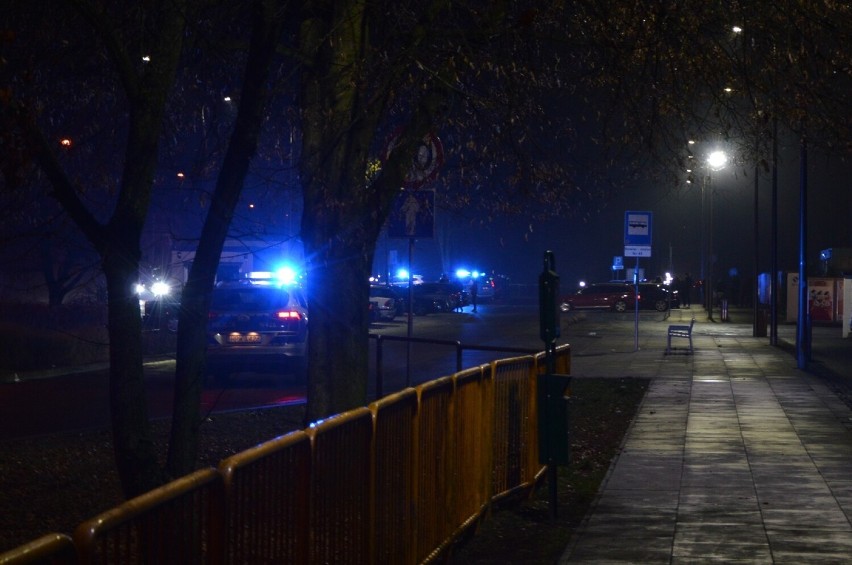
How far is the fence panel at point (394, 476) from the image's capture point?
633 cm

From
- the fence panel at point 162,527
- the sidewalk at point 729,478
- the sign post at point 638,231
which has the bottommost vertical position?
the sidewalk at point 729,478

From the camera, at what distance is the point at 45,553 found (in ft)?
9.12

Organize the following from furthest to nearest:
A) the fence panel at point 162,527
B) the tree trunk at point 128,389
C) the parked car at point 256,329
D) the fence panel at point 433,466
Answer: the parked car at point 256,329 → the tree trunk at point 128,389 → the fence panel at point 433,466 → the fence panel at point 162,527

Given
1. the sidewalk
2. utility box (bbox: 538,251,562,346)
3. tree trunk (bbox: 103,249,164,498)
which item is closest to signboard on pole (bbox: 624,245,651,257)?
the sidewalk

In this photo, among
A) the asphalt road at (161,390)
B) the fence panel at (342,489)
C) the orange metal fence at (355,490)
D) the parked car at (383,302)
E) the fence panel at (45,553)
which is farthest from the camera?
the parked car at (383,302)

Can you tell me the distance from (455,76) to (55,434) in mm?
5975

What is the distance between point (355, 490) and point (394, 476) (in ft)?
2.94

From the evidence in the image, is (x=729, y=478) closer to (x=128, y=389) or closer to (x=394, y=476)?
(x=394, y=476)

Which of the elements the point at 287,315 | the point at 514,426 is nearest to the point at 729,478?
the point at 514,426

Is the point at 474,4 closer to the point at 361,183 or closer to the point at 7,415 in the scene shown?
the point at 361,183

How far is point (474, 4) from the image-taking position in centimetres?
1180

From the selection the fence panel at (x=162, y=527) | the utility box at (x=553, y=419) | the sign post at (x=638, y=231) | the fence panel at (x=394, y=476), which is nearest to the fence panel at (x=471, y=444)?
the utility box at (x=553, y=419)

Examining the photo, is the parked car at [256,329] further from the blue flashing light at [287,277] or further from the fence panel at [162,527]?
the fence panel at [162,527]

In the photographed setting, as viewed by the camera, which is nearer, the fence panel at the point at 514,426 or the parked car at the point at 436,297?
the fence panel at the point at 514,426
